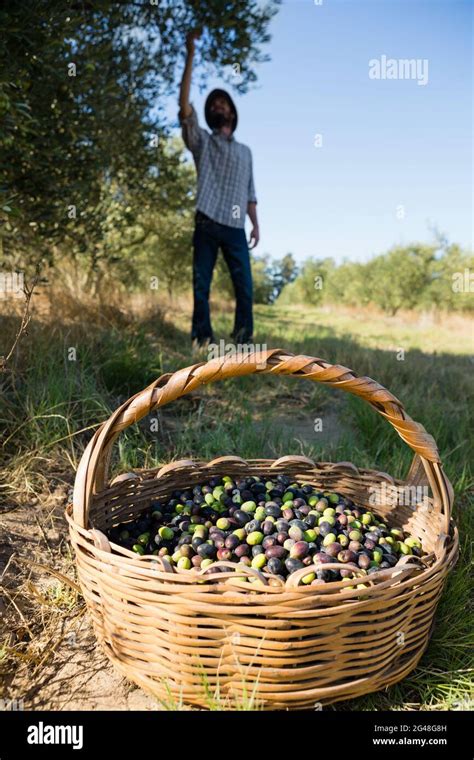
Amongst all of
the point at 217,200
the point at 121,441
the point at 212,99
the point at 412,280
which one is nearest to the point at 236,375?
the point at 121,441

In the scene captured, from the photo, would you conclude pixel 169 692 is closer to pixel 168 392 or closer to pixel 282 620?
pixel 282 620

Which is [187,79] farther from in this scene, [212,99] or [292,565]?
[292,565]

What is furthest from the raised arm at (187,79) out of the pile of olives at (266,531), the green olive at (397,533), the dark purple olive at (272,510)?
the green olive at (397,533)

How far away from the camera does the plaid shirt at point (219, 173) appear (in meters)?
4.89

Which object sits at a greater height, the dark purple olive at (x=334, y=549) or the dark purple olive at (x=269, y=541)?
the dark purple olive at (x=269, y=541)

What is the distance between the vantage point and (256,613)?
1230mm

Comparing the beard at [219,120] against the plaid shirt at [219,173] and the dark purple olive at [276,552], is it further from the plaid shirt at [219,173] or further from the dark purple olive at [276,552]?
the dark purple olive at [276,552]

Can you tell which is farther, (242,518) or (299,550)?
(242,518)

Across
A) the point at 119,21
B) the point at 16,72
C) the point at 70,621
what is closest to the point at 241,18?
the point at 119,21

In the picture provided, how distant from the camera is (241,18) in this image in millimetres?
4246

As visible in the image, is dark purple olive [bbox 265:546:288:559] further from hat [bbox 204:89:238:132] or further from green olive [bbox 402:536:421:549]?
hat [bbox 204:89:238:132]

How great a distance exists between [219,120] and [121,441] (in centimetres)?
347

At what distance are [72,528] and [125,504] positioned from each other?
37 centimetres

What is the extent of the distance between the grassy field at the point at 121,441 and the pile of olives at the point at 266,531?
0.30 meters
